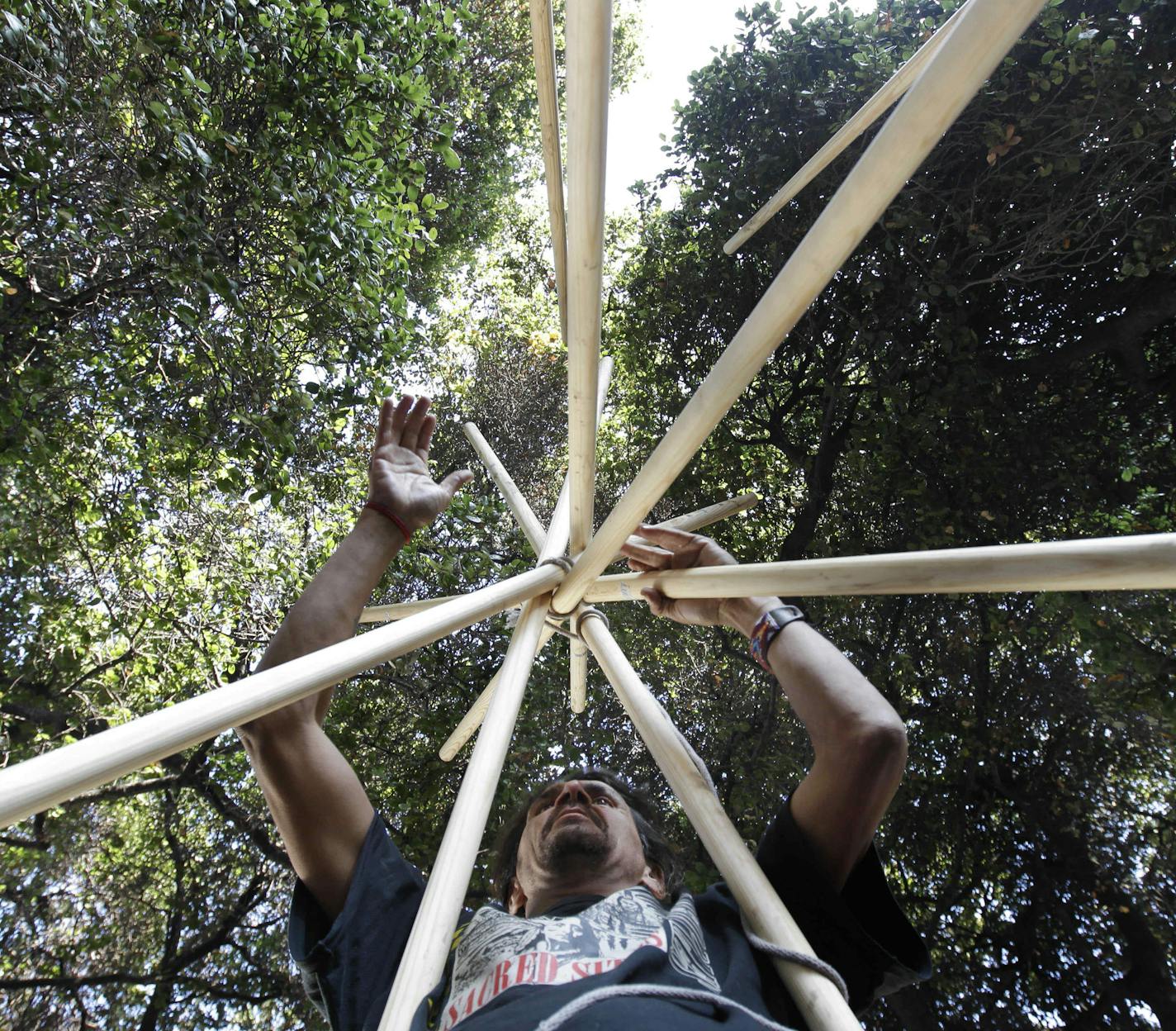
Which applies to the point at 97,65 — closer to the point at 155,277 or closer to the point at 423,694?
the point at 155,277

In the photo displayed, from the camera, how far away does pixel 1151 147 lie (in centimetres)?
417

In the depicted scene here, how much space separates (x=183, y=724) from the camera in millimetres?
937

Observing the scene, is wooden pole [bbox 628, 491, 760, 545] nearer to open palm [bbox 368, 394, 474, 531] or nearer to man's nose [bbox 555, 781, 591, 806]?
open palm [bbox 368, 394, 474, 531]

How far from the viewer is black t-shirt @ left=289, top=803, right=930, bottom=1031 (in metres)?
1.29

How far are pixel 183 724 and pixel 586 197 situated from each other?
3.24 ft

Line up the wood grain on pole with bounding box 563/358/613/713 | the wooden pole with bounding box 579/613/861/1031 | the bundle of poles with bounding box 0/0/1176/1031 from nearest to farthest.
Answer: the bundle of poles with bounding box 0/0/1176/1031, the wooden pole with bounding box 579/613/861/1031, the wood grain on pole with bounding box 563/358/613/713

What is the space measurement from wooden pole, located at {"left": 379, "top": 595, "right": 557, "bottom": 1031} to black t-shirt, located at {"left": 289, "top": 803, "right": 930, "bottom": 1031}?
79 mm

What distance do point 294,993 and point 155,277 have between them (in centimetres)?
474

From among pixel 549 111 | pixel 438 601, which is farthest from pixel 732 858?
pixel 549 111

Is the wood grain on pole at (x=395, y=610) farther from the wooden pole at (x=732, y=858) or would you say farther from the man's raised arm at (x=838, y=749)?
the man's raised arm at (x=838, y=749)

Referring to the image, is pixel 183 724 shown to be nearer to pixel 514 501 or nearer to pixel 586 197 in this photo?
pixel 586 197

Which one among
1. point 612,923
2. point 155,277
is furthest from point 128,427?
point 612,923

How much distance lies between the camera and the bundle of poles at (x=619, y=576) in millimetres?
931

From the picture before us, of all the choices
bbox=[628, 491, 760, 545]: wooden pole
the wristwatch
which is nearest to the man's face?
the wristwatch
